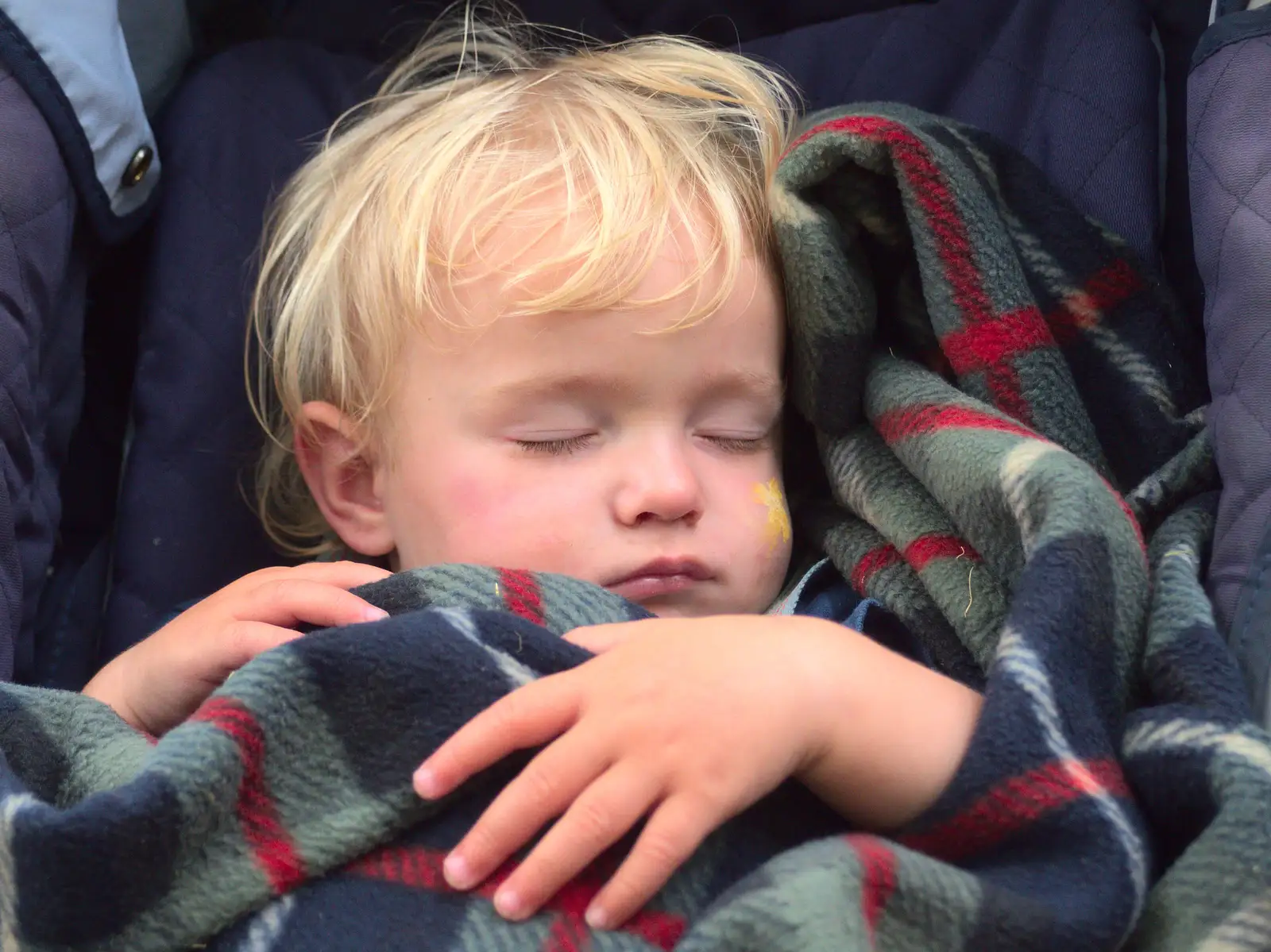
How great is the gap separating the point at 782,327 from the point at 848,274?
0.28 feet

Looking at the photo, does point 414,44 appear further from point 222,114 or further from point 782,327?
point 782,327

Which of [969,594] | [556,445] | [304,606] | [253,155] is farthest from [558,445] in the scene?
[253,155]

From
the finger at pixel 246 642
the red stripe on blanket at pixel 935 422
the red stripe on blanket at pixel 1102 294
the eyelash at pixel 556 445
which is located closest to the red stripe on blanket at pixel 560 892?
the finger at pixel 246 642

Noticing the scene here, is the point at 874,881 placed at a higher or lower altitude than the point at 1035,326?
lower

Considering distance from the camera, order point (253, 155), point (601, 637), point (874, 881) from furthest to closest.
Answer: point (253, 155) → point (601, 637) → point (874, 881)

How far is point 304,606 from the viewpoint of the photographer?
39.3 inches

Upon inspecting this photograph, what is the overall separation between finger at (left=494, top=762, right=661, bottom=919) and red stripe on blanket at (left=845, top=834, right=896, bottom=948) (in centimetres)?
13

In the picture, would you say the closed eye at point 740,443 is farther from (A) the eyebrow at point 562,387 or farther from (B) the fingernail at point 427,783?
(B) the fingernail at point 427,783

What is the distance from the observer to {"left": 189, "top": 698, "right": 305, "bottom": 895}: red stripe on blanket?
2.65ft

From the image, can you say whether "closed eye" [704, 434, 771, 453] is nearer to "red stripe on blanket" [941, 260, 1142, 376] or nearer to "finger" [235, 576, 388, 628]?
"red stripe on blanket" [941, 260, 1142, 376]

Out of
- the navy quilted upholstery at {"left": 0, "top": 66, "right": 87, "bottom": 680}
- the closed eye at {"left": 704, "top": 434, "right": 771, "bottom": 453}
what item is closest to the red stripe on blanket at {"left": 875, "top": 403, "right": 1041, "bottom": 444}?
the closed eye at {"left": 704, "top": 434, "right": 771, "bottom": 453}

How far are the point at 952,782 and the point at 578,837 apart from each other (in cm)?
23

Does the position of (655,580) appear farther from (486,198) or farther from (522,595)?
(486,198)

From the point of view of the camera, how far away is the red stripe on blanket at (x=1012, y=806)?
2.62 feet
